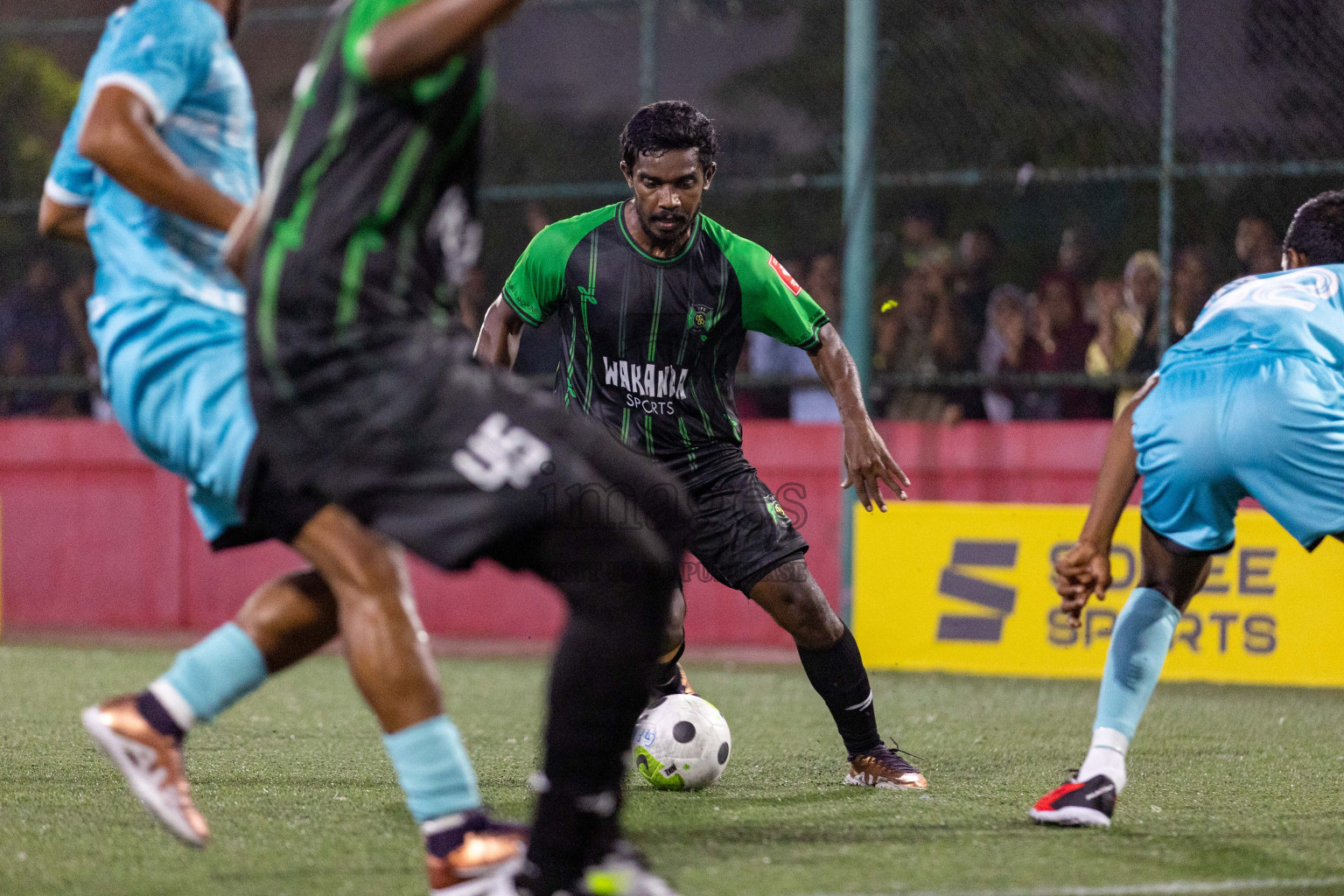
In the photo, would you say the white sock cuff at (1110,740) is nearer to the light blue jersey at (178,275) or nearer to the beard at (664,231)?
the beard at (664,231)

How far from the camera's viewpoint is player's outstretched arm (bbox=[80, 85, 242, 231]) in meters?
3.46

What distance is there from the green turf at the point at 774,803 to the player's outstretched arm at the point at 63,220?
4.97 feet

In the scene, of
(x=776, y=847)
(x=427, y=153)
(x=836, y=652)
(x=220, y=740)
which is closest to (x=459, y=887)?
(x=776, y=847)

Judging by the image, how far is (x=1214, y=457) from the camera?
14.6 ft

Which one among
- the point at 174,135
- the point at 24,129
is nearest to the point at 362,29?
the point at 174,135

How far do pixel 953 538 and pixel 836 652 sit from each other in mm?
4019

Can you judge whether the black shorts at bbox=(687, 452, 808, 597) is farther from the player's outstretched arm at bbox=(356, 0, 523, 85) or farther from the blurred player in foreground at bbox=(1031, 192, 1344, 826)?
the player's outstretched arm at bbox=(356, 0, 523, 85)

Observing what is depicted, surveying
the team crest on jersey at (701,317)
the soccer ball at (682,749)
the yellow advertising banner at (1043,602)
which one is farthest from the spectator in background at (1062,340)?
the soccer ball at (682,749)

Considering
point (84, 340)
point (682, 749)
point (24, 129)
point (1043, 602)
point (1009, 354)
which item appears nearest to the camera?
point (682, 749)

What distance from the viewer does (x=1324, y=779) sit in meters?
5.43

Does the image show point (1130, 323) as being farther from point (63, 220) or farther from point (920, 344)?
point (63, 220)

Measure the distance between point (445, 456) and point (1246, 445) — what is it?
2.37m

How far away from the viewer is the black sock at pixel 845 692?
17.6 ft

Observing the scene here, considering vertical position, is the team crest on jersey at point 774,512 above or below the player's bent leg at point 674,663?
above
